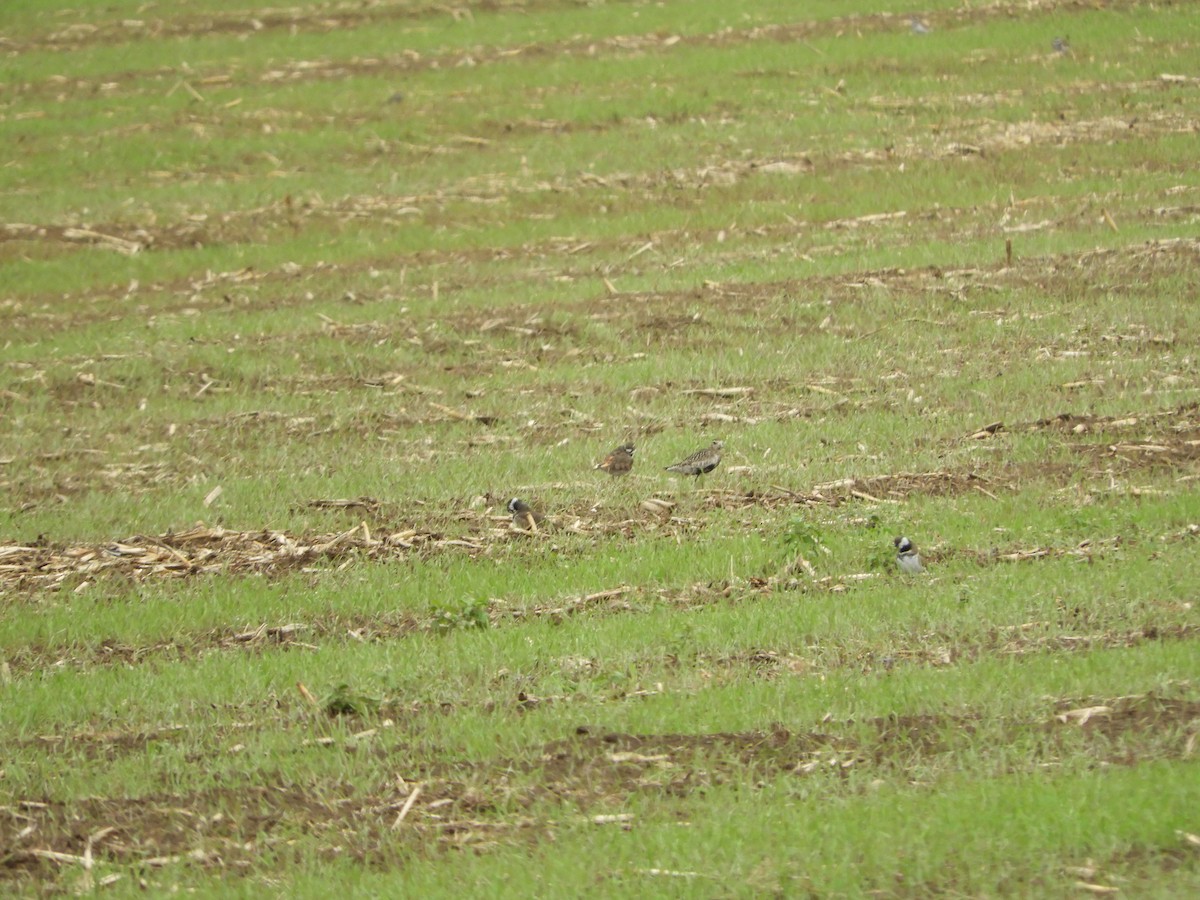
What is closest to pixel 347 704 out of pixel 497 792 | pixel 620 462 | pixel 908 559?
pixel 497 792

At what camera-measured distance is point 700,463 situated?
43.7 feet

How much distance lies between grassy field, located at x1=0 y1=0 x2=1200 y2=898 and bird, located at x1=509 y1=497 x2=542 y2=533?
0.31 metres

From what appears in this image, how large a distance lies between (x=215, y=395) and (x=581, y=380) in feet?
13.5

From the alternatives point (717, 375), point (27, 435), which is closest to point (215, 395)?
point (27, 435)

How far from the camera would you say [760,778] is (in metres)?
7.86

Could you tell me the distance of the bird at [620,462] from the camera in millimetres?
13453

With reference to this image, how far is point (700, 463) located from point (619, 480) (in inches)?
27.1

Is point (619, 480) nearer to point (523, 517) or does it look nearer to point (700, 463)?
point (700, 463)

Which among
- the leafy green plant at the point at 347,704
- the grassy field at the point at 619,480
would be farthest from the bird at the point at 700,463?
the leafy green plant at the point at 347,704

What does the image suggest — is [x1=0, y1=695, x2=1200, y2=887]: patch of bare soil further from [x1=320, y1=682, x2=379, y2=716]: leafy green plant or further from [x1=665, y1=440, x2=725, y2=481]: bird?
[x1=665, y1=440, x2=725, y2=481]: bird

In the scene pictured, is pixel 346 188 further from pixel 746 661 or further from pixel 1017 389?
pixel 746 661

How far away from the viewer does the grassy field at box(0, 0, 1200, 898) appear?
7.68m

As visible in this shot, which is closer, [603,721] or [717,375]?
[603,721]

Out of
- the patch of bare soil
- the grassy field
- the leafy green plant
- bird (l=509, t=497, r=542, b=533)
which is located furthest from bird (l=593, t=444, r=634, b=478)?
the patch of bare soil
